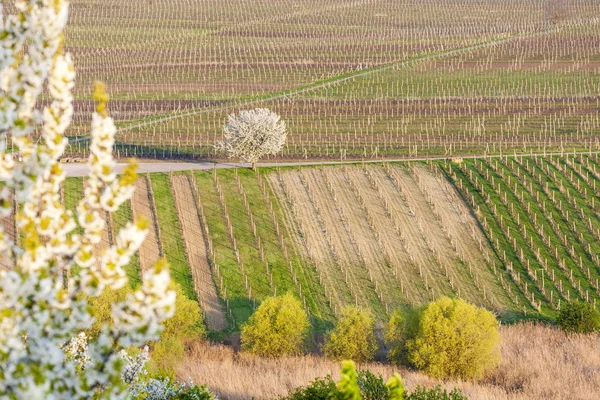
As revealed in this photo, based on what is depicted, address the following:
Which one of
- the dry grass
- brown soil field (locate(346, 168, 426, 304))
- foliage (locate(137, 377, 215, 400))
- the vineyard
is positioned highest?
the vineyard

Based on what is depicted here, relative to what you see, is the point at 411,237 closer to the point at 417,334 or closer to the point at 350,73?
the point at 417,334

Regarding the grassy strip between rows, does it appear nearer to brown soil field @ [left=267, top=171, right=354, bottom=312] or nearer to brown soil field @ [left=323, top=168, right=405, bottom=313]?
brown soil field @ [left=267, top=171, right=354, bottom=312]

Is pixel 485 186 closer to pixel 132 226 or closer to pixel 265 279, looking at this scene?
pixel 265 279

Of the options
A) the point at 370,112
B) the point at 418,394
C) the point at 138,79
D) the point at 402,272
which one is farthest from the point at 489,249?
the point at 138,79

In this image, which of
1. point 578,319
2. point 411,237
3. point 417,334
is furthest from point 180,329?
point 578,319

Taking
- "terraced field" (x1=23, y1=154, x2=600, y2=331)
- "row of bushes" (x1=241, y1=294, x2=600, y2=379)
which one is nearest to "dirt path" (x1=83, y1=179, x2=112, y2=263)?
"terraced field" (x1=23, y1=154, x2=600, y2=331)

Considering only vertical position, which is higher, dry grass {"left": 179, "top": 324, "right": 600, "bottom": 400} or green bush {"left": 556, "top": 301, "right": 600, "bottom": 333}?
green bush {"left": 556, "top": 301, "right": 600, "bottom": 333}
